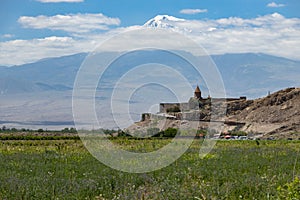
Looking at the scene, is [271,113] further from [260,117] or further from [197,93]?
[197,93]

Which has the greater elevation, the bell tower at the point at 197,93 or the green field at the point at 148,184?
the bell tower at the point at 197,93

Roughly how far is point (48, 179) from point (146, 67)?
780cm

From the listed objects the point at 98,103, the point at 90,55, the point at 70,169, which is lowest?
the point at 70,169

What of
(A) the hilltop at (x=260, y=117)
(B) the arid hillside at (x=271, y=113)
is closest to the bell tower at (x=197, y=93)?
(A) the hilltop at (x=260, y=117)

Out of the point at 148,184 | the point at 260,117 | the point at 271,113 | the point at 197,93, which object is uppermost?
the point at 197,93

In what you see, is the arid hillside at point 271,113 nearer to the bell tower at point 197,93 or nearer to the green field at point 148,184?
the bell tower at point 197,93

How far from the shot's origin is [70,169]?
16203 mm

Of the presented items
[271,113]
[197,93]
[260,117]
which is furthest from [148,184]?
[197,93]

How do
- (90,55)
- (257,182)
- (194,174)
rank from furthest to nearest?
1. (90,55)
2. (194,174)
3. (257,182)

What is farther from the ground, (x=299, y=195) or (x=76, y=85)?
(x=76, y=85)

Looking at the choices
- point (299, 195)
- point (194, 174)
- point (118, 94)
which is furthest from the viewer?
point (118, 94)

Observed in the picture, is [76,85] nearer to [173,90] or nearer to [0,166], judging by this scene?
[0,166]

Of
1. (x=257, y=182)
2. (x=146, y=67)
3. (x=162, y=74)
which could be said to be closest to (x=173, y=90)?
(x=162, y=74)

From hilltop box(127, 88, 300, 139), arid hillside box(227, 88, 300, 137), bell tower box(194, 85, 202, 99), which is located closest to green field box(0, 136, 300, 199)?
hilltop box(127, 88, 300, 139)
